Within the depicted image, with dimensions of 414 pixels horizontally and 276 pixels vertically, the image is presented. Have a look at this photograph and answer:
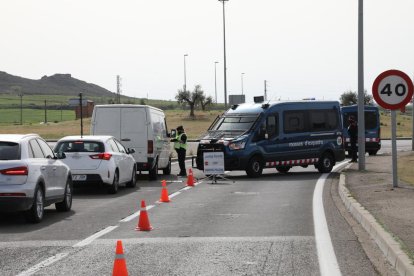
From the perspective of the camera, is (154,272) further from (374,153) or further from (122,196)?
(374,153)

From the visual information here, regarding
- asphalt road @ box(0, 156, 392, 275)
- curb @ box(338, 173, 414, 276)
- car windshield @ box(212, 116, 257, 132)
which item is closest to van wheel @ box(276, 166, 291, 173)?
car windshield @ box(212, 116, 257, 132)

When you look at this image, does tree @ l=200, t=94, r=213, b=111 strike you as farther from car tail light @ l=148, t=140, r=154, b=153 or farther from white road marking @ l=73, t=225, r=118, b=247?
white road marking @ l=73, t=225, r=118, b=247

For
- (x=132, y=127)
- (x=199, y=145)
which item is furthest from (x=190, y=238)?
(x=199, y=145)

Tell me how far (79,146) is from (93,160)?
74cm

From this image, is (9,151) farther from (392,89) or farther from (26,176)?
(392,89)

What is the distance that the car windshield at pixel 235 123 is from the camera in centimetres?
2545

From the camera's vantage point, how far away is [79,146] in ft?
65.2

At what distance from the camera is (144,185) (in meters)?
22.7

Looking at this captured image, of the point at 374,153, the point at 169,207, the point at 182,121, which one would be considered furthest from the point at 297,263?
the point at 182,121

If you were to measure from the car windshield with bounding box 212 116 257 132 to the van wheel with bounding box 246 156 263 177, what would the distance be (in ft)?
3.56

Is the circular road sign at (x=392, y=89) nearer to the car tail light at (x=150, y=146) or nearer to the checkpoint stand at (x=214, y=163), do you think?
the checkpoint stand at (x=214, y=163)

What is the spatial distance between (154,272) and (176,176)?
726 inches

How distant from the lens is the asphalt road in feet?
28.7

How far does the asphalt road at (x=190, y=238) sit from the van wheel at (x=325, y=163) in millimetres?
8678
